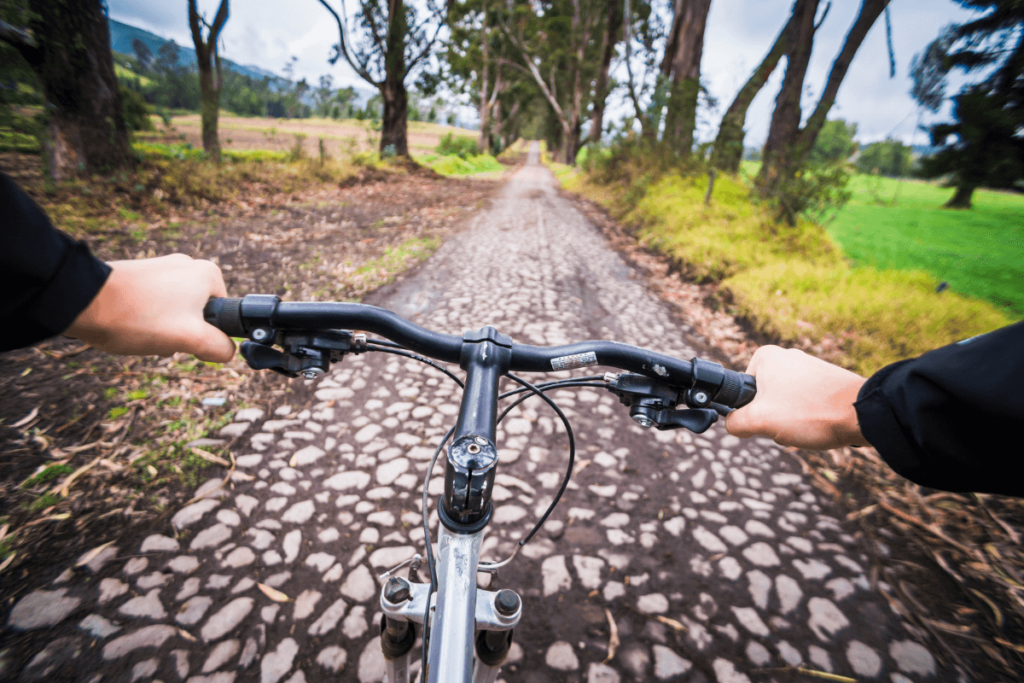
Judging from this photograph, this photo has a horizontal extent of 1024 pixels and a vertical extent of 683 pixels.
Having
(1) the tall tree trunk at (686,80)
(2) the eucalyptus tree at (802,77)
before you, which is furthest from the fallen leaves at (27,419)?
(1) the tall tree trunk at (686,80)

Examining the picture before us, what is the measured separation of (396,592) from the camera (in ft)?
3.74

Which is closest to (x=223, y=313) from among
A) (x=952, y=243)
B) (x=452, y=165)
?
(x=952, y=243)

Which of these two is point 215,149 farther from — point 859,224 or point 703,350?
point 859,224

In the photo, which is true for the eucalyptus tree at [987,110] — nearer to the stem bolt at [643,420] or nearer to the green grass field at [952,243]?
the green grass field at [952,243]

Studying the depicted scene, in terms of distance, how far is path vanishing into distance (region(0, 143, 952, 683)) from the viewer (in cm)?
185

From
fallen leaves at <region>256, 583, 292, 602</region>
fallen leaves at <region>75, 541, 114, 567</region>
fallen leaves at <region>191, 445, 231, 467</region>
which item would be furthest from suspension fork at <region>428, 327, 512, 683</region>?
fallen leaves at <region>191, 445, 231, 467</region>

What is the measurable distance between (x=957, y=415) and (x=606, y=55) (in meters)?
25.3

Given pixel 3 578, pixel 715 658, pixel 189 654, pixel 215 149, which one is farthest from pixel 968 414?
A: pixel 215 149

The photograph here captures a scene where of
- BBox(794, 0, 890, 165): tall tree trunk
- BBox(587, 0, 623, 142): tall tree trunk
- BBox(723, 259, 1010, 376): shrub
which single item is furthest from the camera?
BBox(587, 0, 623, 142): tall tree trunk

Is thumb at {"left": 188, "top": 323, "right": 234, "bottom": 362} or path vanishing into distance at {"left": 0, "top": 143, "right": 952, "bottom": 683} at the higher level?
thumb at {"left": 188, "top": 323, "right": 234, "bottom": 362}

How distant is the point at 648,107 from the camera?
13.3 m

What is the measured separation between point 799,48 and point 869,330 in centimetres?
920

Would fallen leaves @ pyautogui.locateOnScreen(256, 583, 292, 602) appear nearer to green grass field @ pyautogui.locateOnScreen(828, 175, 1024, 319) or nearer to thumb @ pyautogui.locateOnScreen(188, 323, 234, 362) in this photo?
thumb @ pyautogui.locateOnScreen(188, 323, 234, 362)

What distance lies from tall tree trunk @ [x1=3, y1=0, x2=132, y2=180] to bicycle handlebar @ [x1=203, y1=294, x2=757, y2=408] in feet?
28.4
